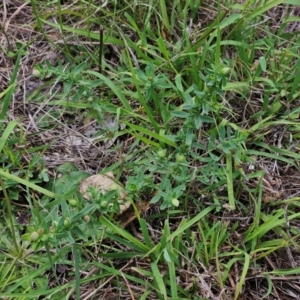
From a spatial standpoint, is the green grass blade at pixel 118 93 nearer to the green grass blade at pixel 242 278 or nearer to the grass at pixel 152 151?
the grass at pixel 152 151

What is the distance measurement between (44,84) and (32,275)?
0.77m

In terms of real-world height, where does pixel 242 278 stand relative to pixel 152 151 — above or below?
below

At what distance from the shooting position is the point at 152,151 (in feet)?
5.90

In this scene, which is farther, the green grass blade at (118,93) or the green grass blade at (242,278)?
the green grass blade at (118,93)

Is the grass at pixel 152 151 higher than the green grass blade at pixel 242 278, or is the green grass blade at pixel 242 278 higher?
the grass at pixel 152 151

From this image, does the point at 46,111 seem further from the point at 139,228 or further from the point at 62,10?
the point at 139,228

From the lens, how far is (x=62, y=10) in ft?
6.86

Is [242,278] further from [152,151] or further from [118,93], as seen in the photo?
[118,93]

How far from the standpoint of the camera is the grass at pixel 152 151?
1.63 meters

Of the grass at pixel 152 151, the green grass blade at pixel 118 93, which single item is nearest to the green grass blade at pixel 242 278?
the grass at pixel 152 151

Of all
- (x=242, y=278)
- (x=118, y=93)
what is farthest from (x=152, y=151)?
(x=242, y=278)

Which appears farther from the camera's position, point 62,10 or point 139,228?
point 62,10

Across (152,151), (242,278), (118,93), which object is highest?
(118,93)

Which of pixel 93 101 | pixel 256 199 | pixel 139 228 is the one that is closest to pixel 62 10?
pixel 93 101
